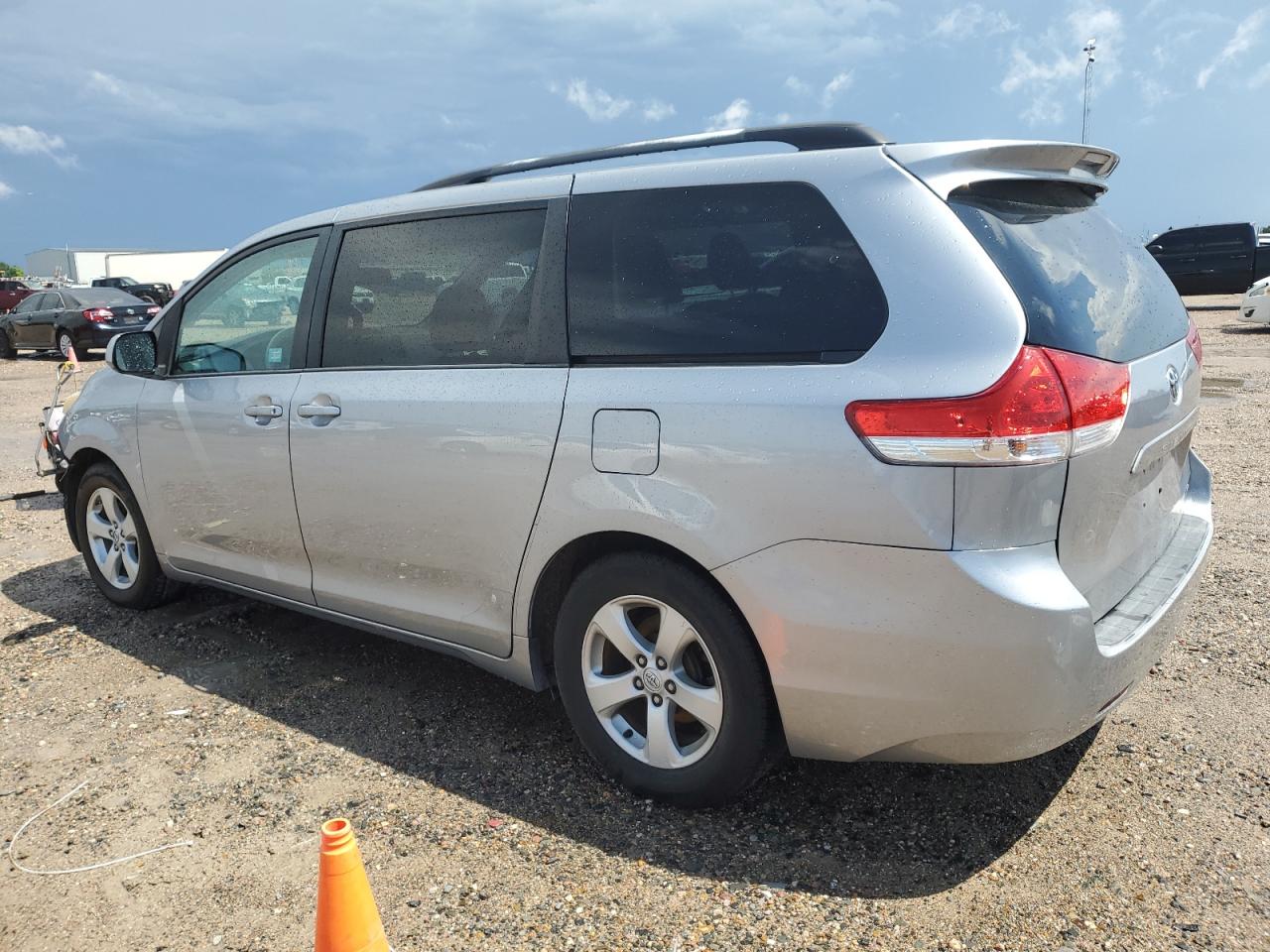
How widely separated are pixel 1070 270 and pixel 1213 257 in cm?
2355

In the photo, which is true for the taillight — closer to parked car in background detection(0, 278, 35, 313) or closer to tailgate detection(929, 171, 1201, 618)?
tailgate detection(929, 171, 1201, 618)

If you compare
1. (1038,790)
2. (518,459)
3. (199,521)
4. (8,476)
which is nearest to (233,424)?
(199,521)

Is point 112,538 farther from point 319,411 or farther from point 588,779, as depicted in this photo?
point 588,779

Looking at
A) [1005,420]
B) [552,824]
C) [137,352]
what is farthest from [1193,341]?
[137,352]

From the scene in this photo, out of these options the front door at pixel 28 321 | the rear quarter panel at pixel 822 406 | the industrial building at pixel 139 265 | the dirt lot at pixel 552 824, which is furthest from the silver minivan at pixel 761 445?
the industrial building at pixel 139 265

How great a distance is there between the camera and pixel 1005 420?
2.43m

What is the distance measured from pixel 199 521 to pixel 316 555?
33.3 inches

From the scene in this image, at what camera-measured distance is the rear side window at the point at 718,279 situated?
2.69m

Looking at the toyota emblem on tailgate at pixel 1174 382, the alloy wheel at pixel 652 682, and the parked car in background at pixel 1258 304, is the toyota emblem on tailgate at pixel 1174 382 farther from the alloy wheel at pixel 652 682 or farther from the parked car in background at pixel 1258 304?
the parked car in background at pixel 1258 304

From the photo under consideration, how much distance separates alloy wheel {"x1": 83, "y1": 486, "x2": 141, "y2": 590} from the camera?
5.04 metres

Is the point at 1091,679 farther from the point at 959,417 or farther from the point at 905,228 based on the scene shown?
the point at 905,228

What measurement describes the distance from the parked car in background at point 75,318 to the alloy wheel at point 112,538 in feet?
54.4

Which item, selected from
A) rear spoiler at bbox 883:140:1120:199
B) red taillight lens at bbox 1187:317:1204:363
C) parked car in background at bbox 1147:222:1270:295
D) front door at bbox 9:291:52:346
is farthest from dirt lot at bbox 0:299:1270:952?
parked car in background at bbox 1147:222:1270:295

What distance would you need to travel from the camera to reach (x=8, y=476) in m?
9.02
